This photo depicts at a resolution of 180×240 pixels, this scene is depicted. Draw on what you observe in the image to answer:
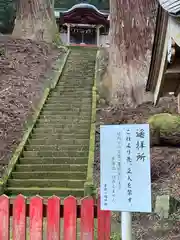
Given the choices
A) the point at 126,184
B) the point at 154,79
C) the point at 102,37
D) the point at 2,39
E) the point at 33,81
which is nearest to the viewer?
the point at 126,184

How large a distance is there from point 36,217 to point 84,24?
22838mm

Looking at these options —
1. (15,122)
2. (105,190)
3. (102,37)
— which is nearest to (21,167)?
(15,122)

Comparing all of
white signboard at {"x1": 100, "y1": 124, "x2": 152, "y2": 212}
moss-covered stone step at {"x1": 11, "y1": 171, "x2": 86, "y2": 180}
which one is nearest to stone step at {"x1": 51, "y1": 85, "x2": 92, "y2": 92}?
moss-covered stone step at {"x1": 11, "y1": 171, "x2": 86, "y2": 180}

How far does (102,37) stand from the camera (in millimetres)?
27188

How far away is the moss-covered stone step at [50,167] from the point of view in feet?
26.9

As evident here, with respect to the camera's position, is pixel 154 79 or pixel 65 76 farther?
pixel 65 76

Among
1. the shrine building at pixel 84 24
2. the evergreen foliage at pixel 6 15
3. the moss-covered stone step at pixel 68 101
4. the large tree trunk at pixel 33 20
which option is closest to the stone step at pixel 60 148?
the moss-covered stone step at pixel 68 101

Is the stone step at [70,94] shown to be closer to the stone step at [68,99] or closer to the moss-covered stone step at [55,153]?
the stone step at [68,99]

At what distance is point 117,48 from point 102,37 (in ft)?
51.8

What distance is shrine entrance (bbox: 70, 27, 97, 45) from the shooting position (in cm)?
2698

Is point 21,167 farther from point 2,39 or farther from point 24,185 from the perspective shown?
point 2,39

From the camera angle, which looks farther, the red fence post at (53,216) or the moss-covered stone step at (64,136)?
the moss-covered stone step at (64,136)

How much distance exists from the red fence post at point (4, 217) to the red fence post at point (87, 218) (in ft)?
2.63

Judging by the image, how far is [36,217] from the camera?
4.30 meters
